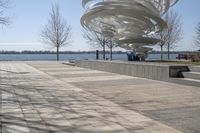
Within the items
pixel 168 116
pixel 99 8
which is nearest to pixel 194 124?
pixel 168 116

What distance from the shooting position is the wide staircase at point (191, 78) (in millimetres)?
14770

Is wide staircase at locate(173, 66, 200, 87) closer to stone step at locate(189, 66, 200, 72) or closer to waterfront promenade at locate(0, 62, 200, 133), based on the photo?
stone step at locate(189, 66, 200, 72)

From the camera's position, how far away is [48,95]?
12.4 metres

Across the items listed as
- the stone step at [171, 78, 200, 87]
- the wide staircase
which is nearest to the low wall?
the wide staircase

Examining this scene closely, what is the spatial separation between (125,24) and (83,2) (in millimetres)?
3721

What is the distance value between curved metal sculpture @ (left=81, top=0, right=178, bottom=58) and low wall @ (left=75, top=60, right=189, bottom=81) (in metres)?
3.38

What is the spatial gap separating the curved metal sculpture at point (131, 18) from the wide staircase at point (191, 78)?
861cm

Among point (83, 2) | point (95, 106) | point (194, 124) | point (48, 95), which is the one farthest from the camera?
point (83, 2)

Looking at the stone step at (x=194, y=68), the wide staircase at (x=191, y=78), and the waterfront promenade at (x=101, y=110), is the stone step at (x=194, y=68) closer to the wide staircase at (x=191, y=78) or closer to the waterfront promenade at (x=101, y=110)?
the wide staircase at (x=191, y=78)

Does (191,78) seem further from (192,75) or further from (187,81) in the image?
(187,81)

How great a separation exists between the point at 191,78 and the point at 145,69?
12.3ft

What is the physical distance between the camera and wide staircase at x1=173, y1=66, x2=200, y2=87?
582 inches

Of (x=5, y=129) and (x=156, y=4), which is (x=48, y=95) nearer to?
(x=5, y=129)

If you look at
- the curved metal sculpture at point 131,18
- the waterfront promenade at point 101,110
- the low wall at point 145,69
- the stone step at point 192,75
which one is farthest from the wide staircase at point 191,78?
the curved metal sculpture at point 131,18
